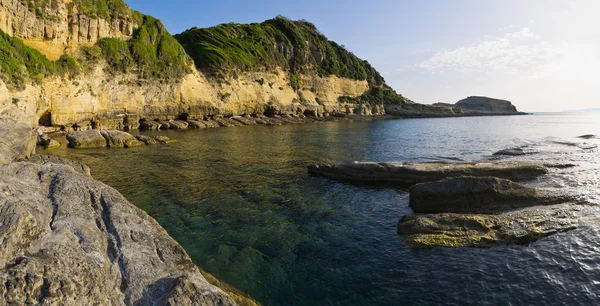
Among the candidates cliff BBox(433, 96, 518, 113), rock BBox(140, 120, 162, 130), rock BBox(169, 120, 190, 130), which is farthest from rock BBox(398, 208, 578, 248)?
cliff BBox(433, 96, 518, 113)

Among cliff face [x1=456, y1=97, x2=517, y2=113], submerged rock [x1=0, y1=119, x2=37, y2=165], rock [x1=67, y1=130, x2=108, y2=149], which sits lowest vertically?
rock [x1=67, y1=130, x2=108, y2=149]

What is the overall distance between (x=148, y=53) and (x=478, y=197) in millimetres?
54673

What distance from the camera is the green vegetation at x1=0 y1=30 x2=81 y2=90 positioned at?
30.6 metres

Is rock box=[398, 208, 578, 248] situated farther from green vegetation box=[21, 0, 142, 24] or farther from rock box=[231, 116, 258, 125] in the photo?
rock box=[231, 116, 258, 125]

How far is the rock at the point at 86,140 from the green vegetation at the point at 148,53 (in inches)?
800

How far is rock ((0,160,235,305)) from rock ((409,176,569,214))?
9.42 metres

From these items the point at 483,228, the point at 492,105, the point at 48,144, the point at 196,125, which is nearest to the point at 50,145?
the point at 48,144

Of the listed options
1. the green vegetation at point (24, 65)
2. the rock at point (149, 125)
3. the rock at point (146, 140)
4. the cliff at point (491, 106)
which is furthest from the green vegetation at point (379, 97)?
the rock at point (146, 140)

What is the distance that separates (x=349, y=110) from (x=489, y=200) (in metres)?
91.8

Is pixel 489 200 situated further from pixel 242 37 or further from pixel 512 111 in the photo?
pixel 512 111

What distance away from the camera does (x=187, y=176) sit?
18453 millimetres

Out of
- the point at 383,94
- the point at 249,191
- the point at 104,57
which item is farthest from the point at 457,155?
the point at 383,94

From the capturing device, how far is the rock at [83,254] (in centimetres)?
420

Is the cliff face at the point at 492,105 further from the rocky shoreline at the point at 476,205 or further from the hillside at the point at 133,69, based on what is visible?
the rocky shoreline at the point at 476,205
